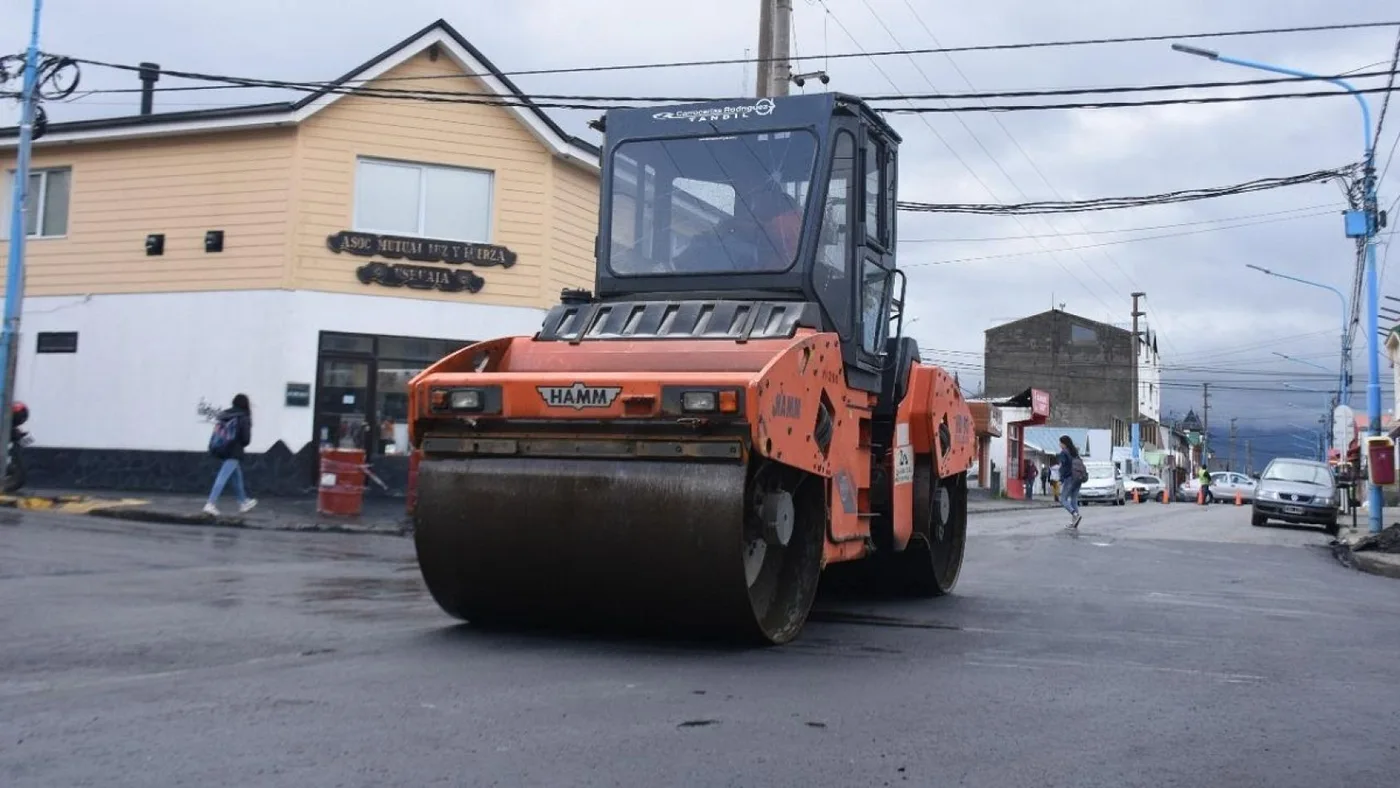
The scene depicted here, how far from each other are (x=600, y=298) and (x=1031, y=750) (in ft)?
13.8

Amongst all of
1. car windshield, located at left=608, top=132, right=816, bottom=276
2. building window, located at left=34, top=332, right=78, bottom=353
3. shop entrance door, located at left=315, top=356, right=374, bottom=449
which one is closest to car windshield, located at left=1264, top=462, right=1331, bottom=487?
shop entrance door, located at left=315, top=356, right=374, bottom=449

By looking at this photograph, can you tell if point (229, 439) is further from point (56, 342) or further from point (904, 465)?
point (904, 465)

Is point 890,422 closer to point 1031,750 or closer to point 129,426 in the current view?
point 1031,750

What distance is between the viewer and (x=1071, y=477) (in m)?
23.4

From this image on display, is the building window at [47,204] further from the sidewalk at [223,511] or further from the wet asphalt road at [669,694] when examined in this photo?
the wet asphalt road at [669,694]

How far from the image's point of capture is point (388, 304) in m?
20.9

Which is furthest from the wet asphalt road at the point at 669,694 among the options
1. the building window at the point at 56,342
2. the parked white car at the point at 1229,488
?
the parked white car at the point at 1229,488

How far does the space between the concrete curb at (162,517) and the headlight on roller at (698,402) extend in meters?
10.8

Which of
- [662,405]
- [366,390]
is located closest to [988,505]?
[366,390]

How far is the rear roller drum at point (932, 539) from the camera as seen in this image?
9.44 metres

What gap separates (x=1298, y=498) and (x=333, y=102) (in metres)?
20.9

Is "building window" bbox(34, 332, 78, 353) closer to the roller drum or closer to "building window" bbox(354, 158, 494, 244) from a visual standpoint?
"building window" bbox(354, 158, 494, 244)

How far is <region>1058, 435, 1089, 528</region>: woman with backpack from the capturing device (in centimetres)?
2316

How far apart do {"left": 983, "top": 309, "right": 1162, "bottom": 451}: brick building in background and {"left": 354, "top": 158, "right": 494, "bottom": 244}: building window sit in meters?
65.0
